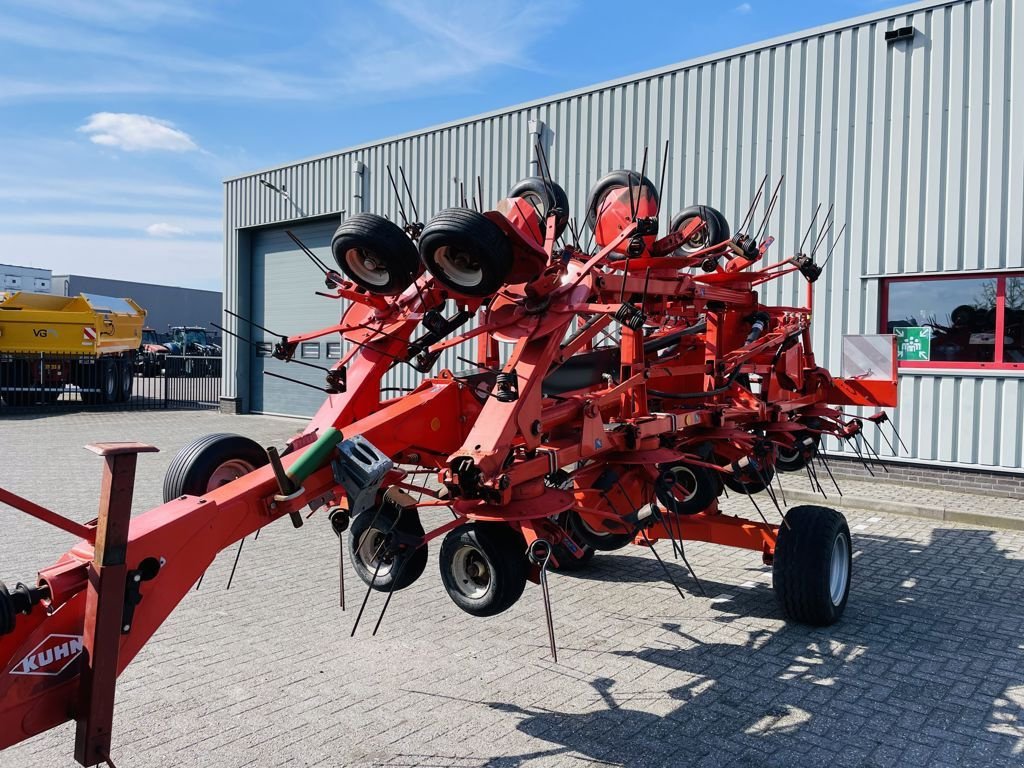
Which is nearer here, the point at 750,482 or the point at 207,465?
the point at 207,465

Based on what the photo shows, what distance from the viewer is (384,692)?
12.9 ft

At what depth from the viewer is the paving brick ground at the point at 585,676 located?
3.40 metres

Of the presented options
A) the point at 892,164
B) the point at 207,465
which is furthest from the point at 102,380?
the point at 207,465

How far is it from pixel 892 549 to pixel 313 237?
13476 millimetres

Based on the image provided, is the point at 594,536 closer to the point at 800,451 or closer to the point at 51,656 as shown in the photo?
the point at 800,451

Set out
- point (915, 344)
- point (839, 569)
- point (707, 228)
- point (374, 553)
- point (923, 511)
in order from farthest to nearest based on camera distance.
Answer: point (915, 344) → point (923, 511) → point (707, 228) → point (839, 569) → point (374, 553)

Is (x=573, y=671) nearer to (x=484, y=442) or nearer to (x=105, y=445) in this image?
(x=484, y=442)

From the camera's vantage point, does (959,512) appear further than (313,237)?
No

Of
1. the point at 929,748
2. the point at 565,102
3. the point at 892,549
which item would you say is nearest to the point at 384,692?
the point at 929,748

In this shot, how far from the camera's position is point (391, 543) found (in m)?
3.40

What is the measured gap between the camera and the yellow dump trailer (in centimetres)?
1791

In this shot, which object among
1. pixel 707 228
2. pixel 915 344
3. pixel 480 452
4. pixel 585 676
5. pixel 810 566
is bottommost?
pixel 585 676

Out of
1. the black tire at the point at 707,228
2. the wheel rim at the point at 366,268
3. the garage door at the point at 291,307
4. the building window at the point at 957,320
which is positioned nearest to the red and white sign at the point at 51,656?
the wheel rim at the point at 366,268

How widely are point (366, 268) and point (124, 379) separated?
62.4ft
